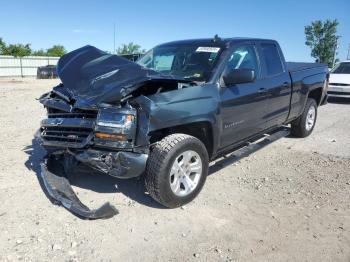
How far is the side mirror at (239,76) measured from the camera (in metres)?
4.26

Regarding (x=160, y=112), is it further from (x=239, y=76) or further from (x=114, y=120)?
(x=239, y=76)

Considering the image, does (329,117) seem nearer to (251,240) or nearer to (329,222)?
(329,222)

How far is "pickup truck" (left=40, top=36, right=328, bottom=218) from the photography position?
360cm

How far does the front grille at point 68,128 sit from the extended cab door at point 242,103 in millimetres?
1587

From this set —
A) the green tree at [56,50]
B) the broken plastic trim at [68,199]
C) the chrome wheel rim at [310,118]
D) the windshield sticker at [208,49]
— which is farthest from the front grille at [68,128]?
the green tree at [56,50]

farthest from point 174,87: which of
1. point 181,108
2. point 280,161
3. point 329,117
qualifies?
point 329,117

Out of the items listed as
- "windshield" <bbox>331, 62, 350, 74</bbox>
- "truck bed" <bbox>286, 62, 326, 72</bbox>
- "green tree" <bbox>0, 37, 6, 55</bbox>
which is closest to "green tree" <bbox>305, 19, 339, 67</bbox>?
"windshield" <bbox>331, 62, 350, 74</bbox>

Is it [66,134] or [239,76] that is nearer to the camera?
[66,134]

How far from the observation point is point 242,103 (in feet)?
15.5

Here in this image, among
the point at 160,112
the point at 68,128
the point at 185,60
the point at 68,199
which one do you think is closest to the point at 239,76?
the point at 185,60

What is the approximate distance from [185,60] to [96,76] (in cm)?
139

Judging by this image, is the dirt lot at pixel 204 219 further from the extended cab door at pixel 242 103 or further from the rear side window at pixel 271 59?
the rear side window at pixel 271 59

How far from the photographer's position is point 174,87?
158 inches

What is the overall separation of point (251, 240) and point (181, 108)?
1492 mm
